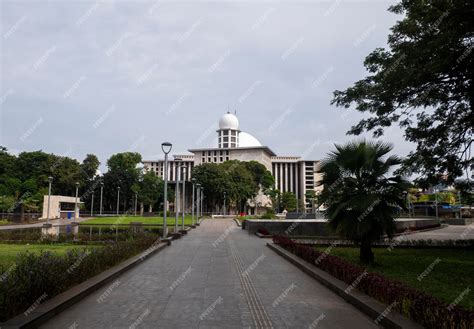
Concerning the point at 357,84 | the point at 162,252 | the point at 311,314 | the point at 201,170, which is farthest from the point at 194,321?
the point at 201,170

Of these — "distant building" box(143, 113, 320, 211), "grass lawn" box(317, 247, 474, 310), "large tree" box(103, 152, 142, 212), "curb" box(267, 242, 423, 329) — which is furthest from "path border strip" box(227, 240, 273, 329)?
"distant building" box(143, 113, 320, 211)

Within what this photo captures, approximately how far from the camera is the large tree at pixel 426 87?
40.7 feet

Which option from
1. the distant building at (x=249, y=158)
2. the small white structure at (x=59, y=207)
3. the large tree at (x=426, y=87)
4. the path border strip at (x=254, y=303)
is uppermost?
the distant building at (x=249, y=158)

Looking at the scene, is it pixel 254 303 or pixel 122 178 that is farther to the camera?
pixel 122 178

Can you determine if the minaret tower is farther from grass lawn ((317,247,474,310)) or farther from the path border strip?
the path border strip

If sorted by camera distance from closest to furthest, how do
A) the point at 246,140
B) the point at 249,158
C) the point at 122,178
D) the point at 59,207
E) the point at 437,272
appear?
the point at 437,272 < the point at 59,207 < the point at 122,178 < the point at 249,158 < the point at 246,140

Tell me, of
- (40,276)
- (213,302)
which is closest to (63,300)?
(40,276)

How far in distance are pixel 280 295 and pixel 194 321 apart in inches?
106

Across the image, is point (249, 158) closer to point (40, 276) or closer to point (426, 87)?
point (426, 87)

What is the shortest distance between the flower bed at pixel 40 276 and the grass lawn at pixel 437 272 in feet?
25.6

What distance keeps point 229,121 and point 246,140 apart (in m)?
11.1

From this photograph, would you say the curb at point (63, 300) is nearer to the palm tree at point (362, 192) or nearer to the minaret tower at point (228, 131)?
the palm tree at point (362, 192)

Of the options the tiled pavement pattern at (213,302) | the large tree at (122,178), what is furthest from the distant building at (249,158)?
the tiled pavement pattern at (213,302)

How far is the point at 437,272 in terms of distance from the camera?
11.8 meters
